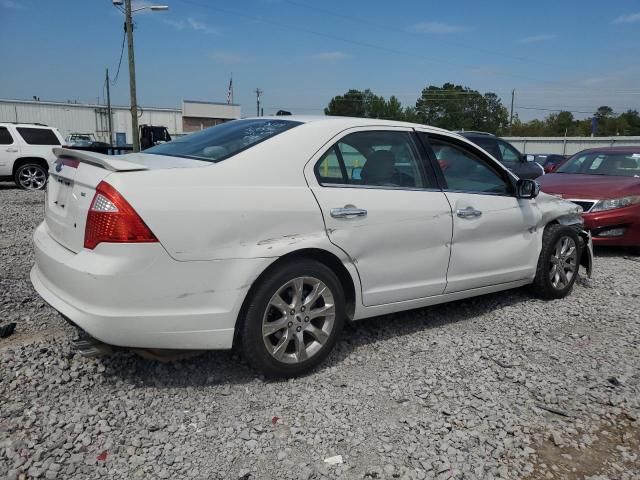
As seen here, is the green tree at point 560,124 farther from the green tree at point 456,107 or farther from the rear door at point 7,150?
the rear door at point 7,150

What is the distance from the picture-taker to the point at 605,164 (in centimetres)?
807

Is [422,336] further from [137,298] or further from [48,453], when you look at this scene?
[48,453]

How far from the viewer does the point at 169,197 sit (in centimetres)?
270

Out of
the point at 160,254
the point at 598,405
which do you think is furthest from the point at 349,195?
the point at 598,405

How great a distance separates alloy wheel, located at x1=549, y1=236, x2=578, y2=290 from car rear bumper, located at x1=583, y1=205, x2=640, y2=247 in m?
2.01

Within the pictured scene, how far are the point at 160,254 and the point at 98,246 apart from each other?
1.04 ft

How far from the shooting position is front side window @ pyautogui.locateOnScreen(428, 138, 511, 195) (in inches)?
159

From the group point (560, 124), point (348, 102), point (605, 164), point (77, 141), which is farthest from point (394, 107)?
point (605, 164)

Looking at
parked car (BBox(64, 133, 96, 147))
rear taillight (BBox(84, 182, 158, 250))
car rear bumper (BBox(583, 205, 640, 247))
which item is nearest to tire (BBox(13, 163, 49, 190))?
parked car (BBox(64, 133, 96, 147))

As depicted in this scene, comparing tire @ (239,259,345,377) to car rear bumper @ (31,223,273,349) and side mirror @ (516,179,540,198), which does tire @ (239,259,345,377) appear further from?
side mirror @ (516,179,540,198)

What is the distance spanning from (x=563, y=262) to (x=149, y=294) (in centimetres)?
386

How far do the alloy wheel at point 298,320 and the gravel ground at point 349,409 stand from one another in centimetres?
20

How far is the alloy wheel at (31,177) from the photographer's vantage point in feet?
45.1

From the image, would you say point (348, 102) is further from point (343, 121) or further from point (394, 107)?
point (343, 121)
